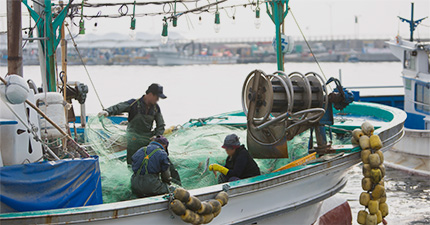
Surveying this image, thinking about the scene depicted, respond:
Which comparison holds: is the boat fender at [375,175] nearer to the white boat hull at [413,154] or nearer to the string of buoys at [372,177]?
the string of buoys at [372,177]

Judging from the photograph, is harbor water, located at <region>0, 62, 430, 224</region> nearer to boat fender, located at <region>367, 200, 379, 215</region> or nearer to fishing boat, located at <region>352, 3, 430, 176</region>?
fishing boat, located at <region>352, 3, 430, 176</region>

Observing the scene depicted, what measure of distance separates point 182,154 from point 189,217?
2.50m

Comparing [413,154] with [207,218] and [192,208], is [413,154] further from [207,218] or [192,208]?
[192,208]

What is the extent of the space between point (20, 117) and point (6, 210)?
1.12 metres

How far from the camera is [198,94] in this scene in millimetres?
46469

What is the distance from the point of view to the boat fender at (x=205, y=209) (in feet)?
20.1

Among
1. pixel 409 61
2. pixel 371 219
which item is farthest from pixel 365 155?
pixel 409 61

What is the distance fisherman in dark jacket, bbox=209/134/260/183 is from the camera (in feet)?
24.0

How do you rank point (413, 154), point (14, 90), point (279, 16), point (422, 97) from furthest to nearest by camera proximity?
Result: point (422, 97), point (413, 154), point (279, 16), point (14, 90)

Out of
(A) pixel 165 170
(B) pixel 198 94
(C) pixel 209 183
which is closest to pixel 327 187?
(C) pixel 209 183

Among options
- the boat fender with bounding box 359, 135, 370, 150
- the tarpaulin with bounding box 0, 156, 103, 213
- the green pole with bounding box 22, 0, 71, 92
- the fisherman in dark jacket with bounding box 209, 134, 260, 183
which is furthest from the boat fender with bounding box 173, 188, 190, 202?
the green pole with bounding box 22, 0, 71, 92

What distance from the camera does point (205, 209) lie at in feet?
20.2

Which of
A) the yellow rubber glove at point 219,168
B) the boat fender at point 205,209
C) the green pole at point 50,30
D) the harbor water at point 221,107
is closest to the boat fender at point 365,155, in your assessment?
the yellow rubber glove at point 219,168

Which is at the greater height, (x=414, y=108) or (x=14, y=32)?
(x=14, y=32)
